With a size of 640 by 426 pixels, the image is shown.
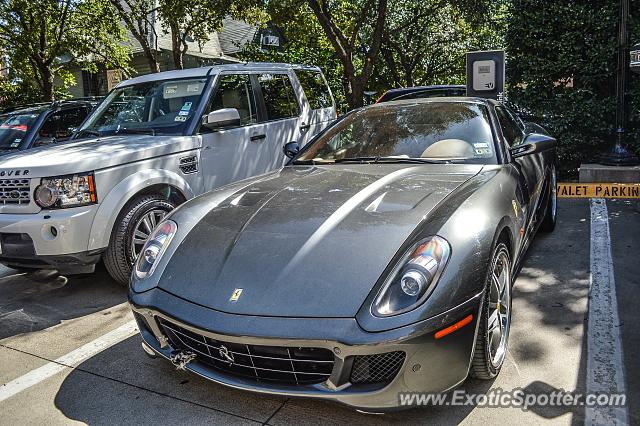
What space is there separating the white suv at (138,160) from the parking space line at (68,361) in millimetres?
812

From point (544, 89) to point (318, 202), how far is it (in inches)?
292

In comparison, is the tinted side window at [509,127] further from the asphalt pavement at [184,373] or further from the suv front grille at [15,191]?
the suv front grille at [15,191]

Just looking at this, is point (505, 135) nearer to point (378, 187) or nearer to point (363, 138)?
point (363, 138)

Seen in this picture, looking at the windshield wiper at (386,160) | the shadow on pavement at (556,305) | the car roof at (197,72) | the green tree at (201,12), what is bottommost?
the shadow on pavement at (556,305)

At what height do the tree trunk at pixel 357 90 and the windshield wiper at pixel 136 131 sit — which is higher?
the tree trunk at pixel 357 90

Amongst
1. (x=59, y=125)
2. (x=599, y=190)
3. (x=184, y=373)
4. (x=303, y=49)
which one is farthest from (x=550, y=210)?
(x=303, y=49)

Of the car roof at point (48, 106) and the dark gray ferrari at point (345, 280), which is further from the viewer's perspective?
the car roof at point (48, 106)

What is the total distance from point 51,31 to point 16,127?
863 cm

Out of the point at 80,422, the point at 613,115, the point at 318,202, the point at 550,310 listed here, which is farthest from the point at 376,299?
the point at 613,115

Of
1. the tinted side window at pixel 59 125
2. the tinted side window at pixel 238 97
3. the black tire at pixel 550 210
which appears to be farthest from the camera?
the tinted side window at pixel 59 125

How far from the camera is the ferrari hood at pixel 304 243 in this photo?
2543mm

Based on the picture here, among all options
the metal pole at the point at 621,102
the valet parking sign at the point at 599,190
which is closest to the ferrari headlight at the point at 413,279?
the valet parking sign at the point at 599,190

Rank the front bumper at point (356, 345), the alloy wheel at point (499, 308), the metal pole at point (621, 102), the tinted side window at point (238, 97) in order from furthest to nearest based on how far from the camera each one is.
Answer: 1. the metal pole at point (621, 102)
2. the tinted side window at point (238, 97)
3. the alloy wheel at point (499, 308)
4. the front bumper at point (356, 345)

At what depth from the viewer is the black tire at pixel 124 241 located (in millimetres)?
4559
